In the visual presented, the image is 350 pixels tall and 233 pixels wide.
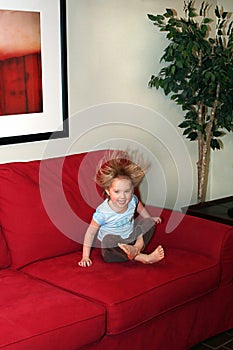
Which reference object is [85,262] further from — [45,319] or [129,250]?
[45,319]

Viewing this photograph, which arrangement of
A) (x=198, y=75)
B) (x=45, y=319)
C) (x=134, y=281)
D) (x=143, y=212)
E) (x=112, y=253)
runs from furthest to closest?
(x=198, y=75), (x=143, y=212), (x=112, y=253), (x=134, y=281), (x=45, y=319)

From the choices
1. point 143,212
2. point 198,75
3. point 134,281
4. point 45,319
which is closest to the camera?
point 45,319

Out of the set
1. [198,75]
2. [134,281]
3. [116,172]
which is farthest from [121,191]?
[198,75]

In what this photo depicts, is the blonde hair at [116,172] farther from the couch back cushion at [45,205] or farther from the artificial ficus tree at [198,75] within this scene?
the artificial ficus tree at [198,75]

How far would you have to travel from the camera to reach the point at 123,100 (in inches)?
153

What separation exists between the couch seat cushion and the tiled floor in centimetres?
32

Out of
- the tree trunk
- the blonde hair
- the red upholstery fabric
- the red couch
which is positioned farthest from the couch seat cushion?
the tree trunk

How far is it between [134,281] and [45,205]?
0.61 m

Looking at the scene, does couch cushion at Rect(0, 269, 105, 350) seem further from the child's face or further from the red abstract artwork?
the red abstract artwork

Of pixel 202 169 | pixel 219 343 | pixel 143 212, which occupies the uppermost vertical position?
pixel 202 169

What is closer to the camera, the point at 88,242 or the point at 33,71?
the point at 88,242

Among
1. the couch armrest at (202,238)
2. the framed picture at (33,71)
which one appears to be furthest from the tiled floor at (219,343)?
the framed picture at (33,71)

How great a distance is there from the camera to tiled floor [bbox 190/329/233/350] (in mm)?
3170

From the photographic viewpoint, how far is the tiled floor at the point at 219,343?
10.4 feet
